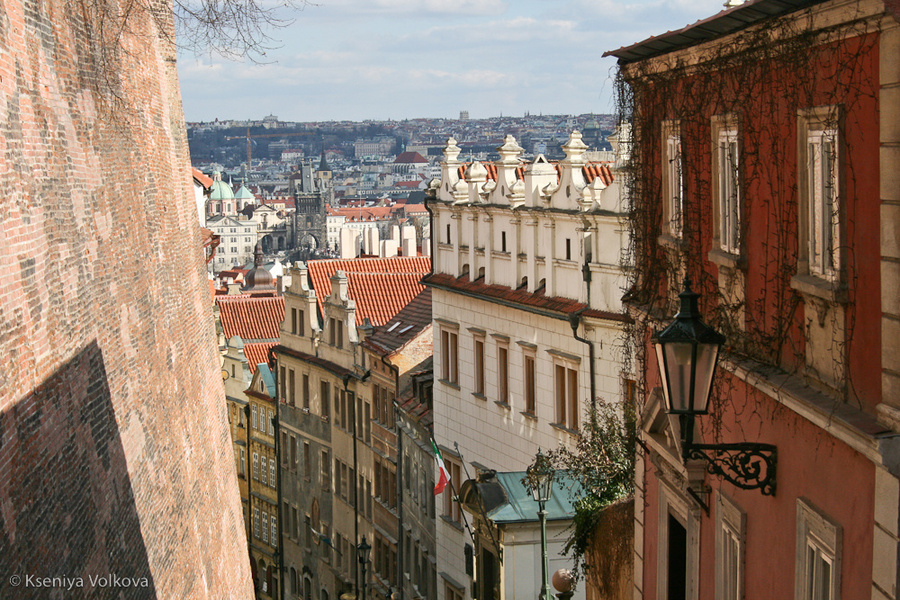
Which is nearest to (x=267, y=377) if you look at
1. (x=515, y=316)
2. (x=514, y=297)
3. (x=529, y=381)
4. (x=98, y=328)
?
(x=515, y=316)

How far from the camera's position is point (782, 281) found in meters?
6.98

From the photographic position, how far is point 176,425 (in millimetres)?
13758

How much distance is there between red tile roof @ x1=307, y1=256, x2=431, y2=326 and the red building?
30.2m

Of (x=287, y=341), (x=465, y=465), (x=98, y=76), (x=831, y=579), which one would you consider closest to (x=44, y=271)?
(x=98, y=76)

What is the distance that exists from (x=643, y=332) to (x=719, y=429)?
7.25 ft

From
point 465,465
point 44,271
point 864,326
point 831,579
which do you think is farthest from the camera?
point 465,465

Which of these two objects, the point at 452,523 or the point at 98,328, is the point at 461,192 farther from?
the point at 98,328

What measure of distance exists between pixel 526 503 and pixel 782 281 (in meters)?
9.72

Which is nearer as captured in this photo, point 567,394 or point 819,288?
point 819,288

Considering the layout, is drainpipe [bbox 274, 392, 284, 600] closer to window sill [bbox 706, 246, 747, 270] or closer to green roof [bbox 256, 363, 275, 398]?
green roof [bbox 256, 363, 275, 398]

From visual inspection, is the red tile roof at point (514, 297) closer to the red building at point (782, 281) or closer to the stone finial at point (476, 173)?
the stone finial at point (476, 173)

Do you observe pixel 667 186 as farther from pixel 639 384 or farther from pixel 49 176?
pixel 49 176

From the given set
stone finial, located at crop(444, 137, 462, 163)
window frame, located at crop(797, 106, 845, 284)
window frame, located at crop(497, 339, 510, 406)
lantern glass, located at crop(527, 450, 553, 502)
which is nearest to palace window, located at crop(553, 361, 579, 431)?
window frame, located at crop(497, 339, 510, 406)

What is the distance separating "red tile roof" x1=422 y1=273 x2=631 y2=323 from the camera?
21.7m
